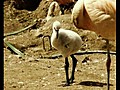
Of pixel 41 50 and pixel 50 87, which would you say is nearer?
pixel 50 87

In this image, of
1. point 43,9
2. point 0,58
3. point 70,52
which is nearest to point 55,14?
point 43,9

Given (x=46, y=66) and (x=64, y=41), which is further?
(x=46, y=66)

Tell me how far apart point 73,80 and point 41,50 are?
1697 mm

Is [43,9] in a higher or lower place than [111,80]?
higher

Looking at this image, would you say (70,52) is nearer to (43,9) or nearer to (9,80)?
(9,80)

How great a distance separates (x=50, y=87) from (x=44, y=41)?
7.27 ft

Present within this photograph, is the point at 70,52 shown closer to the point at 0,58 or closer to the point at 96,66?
the point at 96,66

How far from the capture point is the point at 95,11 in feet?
10.8

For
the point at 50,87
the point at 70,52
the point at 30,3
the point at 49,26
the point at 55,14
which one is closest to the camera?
the point at 50,87

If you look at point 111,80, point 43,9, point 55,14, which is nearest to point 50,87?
point 111,80

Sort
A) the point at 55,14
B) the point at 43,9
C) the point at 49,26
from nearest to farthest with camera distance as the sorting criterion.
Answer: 1. the point at 49,26
2. the point at 55,14
3. the point at 43,9

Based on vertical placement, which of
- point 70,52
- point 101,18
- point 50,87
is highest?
point 101,18

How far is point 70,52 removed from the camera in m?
4.20

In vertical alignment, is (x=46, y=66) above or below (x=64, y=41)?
below
